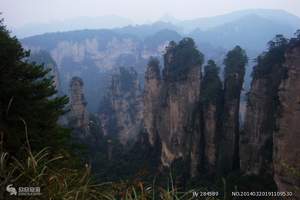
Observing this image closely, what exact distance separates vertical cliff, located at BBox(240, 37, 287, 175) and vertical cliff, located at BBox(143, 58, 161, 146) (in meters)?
14.5

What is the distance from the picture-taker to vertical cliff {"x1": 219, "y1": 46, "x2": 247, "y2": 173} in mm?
26078

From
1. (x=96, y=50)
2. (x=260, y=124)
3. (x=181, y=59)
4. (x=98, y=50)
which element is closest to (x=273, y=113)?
(x=260, y=124)

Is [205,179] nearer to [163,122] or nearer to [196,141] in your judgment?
[196,141]

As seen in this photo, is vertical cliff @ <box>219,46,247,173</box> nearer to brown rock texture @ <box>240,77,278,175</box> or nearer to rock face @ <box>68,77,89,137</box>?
brown rock texture @ <box>240,77,278,175</box>

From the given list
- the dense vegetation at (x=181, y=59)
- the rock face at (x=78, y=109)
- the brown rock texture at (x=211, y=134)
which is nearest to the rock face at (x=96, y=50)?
the rock face at (x=78, y=109)

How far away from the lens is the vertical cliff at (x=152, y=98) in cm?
3778

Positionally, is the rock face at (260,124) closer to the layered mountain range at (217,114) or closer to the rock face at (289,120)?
the layered mountain range at (217,114)

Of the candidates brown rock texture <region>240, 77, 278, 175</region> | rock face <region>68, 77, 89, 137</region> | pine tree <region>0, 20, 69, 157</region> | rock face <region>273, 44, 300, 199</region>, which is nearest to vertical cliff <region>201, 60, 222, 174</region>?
brown rock texture <region>240, 77, 278, 175</region>

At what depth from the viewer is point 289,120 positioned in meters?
18.2

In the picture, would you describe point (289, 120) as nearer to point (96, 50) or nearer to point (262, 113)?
point (262, 113)

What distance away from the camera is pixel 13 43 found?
34.9 feet

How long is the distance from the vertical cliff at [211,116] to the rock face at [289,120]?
330 inches

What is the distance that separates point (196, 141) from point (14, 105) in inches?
813

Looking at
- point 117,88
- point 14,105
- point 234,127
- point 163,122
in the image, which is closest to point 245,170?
point 234,127
